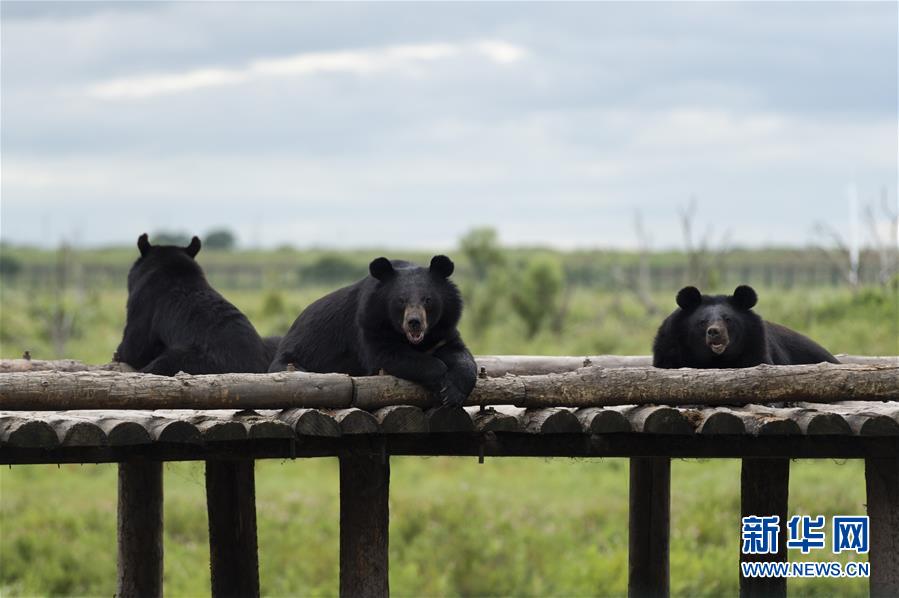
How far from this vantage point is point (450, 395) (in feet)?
18.1

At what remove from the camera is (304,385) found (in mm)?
5566

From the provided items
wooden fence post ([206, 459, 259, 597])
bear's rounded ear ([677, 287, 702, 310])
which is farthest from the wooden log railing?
wooden fence post ([206, 459, 259, 597])

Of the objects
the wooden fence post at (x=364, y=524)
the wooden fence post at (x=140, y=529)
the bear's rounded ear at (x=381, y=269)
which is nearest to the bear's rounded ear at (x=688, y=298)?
the bear's rounded ear at (x=381, y=269)

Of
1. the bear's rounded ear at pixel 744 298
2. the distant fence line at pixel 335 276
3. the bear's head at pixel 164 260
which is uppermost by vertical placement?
the distant fence line at pixel 335 276

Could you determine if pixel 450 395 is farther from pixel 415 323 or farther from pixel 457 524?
pixel 457 524

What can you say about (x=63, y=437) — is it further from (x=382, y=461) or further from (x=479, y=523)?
(x=479, y=523)

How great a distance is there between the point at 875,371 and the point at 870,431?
423 millimetres

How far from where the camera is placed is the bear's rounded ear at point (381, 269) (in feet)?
19.6

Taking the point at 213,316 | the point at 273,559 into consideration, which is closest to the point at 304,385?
the point at 213,316

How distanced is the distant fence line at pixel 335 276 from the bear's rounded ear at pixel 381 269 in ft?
116

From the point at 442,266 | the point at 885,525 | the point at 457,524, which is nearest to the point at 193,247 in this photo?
the point at 442,266

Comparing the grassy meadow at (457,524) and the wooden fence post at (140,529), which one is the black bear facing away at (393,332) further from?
the grassy meadow at (457,524)

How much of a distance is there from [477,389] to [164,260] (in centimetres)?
283

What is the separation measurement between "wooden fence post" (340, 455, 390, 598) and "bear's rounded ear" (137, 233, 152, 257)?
2.62 meters
